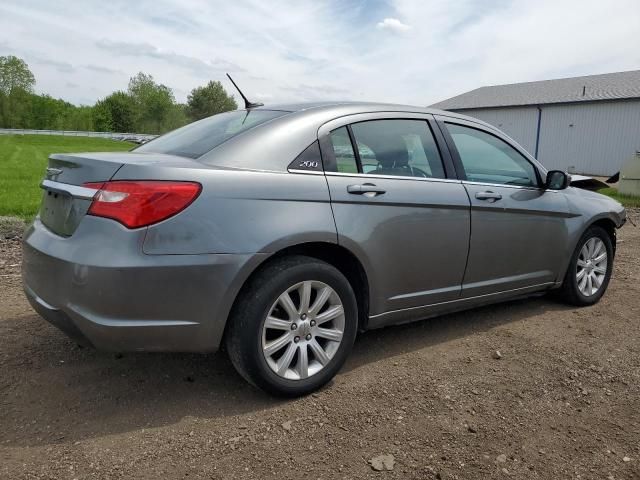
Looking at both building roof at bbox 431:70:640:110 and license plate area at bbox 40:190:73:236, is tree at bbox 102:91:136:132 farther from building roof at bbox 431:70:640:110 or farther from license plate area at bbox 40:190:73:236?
license plate area at bbox 40:190:73:236

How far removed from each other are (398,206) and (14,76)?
89405 millimetres

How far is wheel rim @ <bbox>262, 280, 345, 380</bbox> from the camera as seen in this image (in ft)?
9.20

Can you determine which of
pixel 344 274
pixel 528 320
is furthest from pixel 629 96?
pixel 344 274

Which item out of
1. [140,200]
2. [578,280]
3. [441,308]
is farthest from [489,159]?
[140,200]

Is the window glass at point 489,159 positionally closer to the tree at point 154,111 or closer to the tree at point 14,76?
the tree at point 154,111

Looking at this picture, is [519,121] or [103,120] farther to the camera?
[103,120]

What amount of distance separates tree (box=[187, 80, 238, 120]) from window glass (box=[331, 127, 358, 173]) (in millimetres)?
76292

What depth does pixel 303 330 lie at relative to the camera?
289 centimetres

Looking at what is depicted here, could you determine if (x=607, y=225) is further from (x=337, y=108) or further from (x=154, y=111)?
(x=154, y=111)

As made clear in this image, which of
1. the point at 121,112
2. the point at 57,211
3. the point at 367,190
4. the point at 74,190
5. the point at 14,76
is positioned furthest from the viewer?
the point at 121,112

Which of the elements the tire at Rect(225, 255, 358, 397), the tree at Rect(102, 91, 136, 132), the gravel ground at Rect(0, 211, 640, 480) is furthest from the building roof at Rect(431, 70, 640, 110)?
the tree at Rect(102, 91, 136, 132)

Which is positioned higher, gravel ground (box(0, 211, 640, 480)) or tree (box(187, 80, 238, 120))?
tree (box(187, 80, 238, 120))

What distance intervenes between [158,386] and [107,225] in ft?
3.42

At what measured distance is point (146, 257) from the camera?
2443 mm
